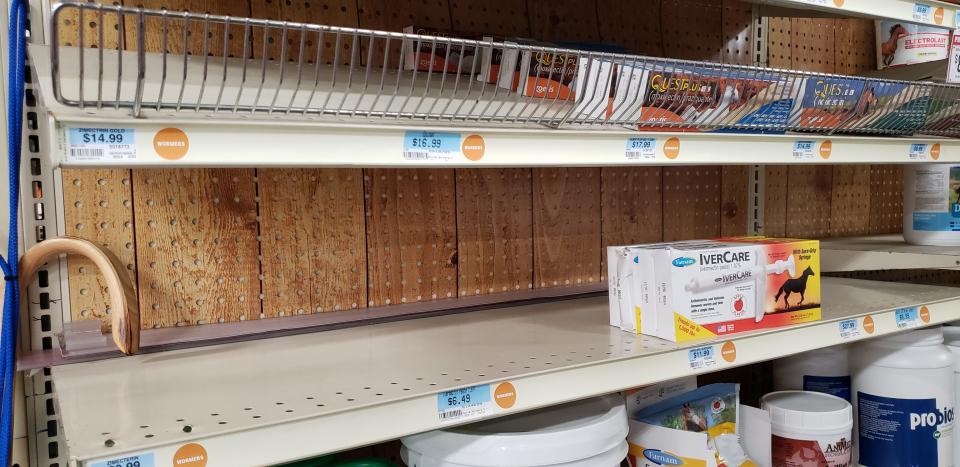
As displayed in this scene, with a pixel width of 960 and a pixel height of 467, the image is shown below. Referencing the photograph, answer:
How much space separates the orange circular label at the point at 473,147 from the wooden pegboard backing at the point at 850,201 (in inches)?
65.3

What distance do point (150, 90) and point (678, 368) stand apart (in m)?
0.86

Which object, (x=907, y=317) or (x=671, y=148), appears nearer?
(x=671, y=148)

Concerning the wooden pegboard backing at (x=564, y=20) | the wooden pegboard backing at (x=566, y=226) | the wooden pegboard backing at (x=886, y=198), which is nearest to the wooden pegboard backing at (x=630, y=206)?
the wooden pegboard backing at (x=566, y=226)

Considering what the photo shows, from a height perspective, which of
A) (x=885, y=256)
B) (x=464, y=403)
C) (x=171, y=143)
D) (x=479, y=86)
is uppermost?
(x=479, y=86)

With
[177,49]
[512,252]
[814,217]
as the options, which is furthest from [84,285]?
[814,217]

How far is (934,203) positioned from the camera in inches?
65.3

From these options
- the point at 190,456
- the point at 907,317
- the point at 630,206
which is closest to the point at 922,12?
the point at 907,317

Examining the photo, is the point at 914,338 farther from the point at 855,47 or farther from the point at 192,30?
the point at 192,30

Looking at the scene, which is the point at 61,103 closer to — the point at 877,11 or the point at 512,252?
the point at 512,252

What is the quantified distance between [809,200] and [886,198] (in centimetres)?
44

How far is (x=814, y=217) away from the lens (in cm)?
209

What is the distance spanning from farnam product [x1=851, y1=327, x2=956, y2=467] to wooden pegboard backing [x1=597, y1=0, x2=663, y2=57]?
0.87 m

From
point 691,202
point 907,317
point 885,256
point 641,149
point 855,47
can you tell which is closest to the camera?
point 641,149

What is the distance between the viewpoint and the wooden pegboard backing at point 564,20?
153 centimetres
